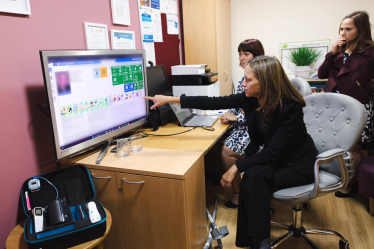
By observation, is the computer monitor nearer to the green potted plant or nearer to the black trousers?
the black trousers

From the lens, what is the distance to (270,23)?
3.68m

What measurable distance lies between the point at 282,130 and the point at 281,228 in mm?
856

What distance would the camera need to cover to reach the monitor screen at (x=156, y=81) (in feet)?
7.54

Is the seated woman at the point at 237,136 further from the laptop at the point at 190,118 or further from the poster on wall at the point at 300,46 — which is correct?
the poster on wall at the point at 300,46

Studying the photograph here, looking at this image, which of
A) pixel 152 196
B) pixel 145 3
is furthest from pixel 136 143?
pixel 145 3

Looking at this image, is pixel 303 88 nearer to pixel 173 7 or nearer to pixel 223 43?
pixel 223 43

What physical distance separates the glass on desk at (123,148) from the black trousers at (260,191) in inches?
27.2

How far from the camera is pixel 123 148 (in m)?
1.74

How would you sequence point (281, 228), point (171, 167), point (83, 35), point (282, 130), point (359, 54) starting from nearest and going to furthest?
point (171, 167) → point (282, 130) → point (83, 35) → point (281, 228) → point (359, 54)

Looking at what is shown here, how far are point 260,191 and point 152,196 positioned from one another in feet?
1.91

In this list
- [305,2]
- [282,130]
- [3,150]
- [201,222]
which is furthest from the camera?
[305,2]

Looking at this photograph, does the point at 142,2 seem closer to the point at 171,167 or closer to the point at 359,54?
the point at 171,167

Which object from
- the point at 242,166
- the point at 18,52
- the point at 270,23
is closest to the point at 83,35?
the point at 18,52

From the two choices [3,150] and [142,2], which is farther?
[142,2]
